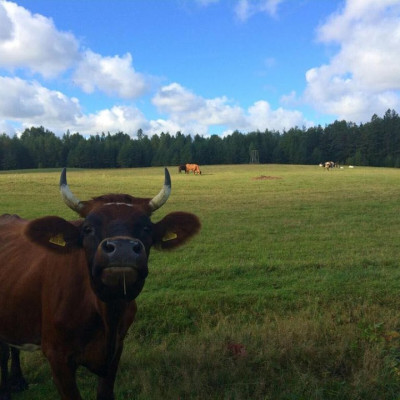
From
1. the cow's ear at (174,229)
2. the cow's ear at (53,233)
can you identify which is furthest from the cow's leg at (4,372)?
the cow's ear at (174,229)

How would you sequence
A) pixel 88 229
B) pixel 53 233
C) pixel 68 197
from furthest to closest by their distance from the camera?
pixel 68 197 < pixel 53 233 < pixel 88 229

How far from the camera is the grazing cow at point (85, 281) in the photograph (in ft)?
10.6

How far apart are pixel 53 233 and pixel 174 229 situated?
3.75 ft

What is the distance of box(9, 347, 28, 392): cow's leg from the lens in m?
4.70

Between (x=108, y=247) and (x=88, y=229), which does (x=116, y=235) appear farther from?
(x=88, y=229)

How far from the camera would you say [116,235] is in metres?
3.25

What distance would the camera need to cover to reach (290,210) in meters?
18.6

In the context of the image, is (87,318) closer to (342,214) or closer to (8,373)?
(8,373)

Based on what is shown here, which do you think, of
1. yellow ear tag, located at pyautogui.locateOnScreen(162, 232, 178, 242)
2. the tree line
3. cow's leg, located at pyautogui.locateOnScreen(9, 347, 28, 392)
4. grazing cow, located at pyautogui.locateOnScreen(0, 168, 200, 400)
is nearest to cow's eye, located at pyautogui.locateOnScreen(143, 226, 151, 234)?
grazing cow, located at pyautogui.locateOnScreen(0, 168, 200, 400)

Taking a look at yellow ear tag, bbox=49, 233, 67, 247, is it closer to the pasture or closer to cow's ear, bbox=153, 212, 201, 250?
cow's ear, bbox=153, 212, 201, 250

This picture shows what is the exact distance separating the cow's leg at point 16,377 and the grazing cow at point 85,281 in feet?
2.05

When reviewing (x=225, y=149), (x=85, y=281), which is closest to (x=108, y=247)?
(x=85, y=281)

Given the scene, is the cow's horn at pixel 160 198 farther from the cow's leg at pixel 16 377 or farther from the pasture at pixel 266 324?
the cow's leg at pixel 16 377

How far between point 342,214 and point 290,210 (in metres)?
2.33
